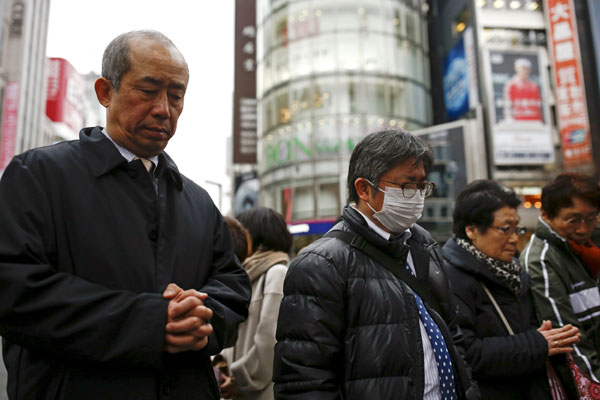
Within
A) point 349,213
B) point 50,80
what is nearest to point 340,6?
point 349,213

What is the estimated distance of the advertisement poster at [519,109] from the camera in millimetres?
24438

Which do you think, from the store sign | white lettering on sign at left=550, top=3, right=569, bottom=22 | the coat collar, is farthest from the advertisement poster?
the coat collar

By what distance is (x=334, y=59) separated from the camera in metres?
28.6

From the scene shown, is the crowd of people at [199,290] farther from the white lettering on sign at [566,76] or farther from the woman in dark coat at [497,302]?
the white lettering on sign at [566,76]

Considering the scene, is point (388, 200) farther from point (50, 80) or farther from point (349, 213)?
point (50, 80)

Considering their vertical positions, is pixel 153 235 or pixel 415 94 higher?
pixel 415 94

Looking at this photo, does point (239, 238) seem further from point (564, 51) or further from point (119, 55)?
point (564, 51)

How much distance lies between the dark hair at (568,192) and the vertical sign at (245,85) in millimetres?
27401

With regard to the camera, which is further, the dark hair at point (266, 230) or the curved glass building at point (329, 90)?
the curved glass building at point (329, 90)

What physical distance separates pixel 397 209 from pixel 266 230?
5.66ft

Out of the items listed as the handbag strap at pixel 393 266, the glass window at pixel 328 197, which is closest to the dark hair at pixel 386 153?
the handbag strap at pixel 393 266

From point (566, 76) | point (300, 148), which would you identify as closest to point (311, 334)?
point (300, 148)

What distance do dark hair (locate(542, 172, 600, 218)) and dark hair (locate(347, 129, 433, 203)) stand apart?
4.94ft

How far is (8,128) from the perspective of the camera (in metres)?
34.0
